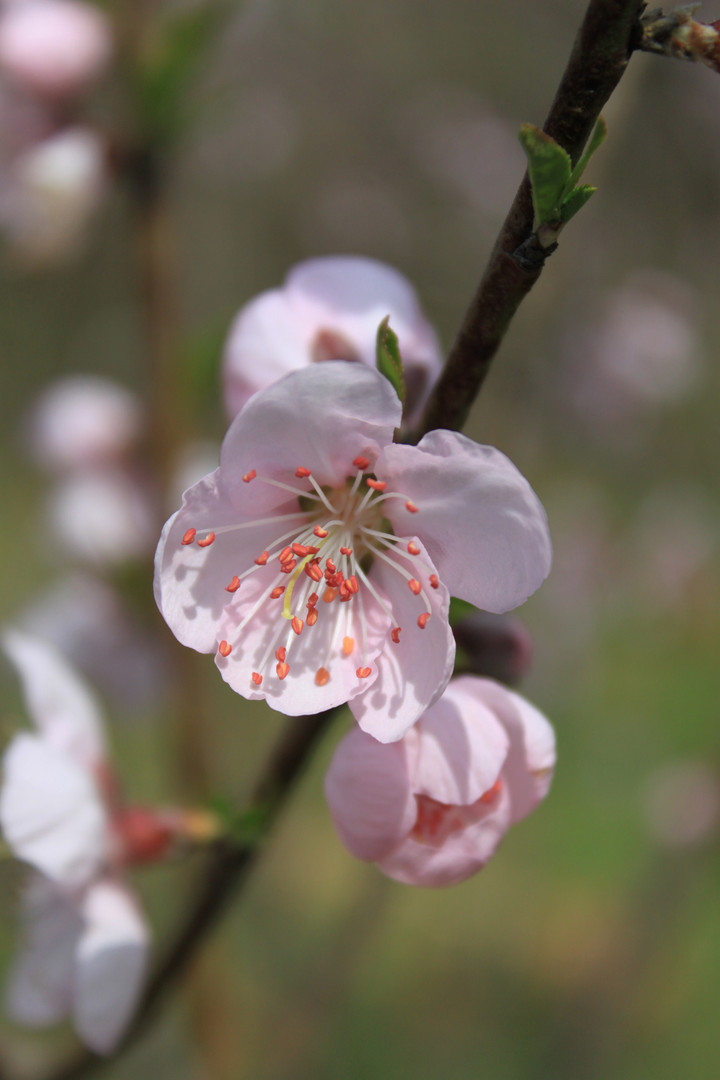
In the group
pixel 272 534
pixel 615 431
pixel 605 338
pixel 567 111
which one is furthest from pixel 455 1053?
pixel 567 111

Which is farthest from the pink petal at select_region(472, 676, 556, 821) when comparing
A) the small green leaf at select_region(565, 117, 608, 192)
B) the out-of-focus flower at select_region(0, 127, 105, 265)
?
the out-of-focus flower at select_region(0, 127, 105, 265)

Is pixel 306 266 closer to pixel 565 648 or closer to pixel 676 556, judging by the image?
pixel 565 648

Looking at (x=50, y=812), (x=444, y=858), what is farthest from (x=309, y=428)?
(x=50, y=812)

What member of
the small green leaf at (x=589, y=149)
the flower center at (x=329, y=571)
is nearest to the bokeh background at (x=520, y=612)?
the flower center at (x=329, y=571)

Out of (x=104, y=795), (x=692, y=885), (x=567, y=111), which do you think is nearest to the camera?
(x=567, y=111)

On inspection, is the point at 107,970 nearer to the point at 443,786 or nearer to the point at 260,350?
the point at 443,786

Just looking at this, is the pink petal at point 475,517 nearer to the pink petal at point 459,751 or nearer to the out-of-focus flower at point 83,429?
the pink petal at point 459,751
